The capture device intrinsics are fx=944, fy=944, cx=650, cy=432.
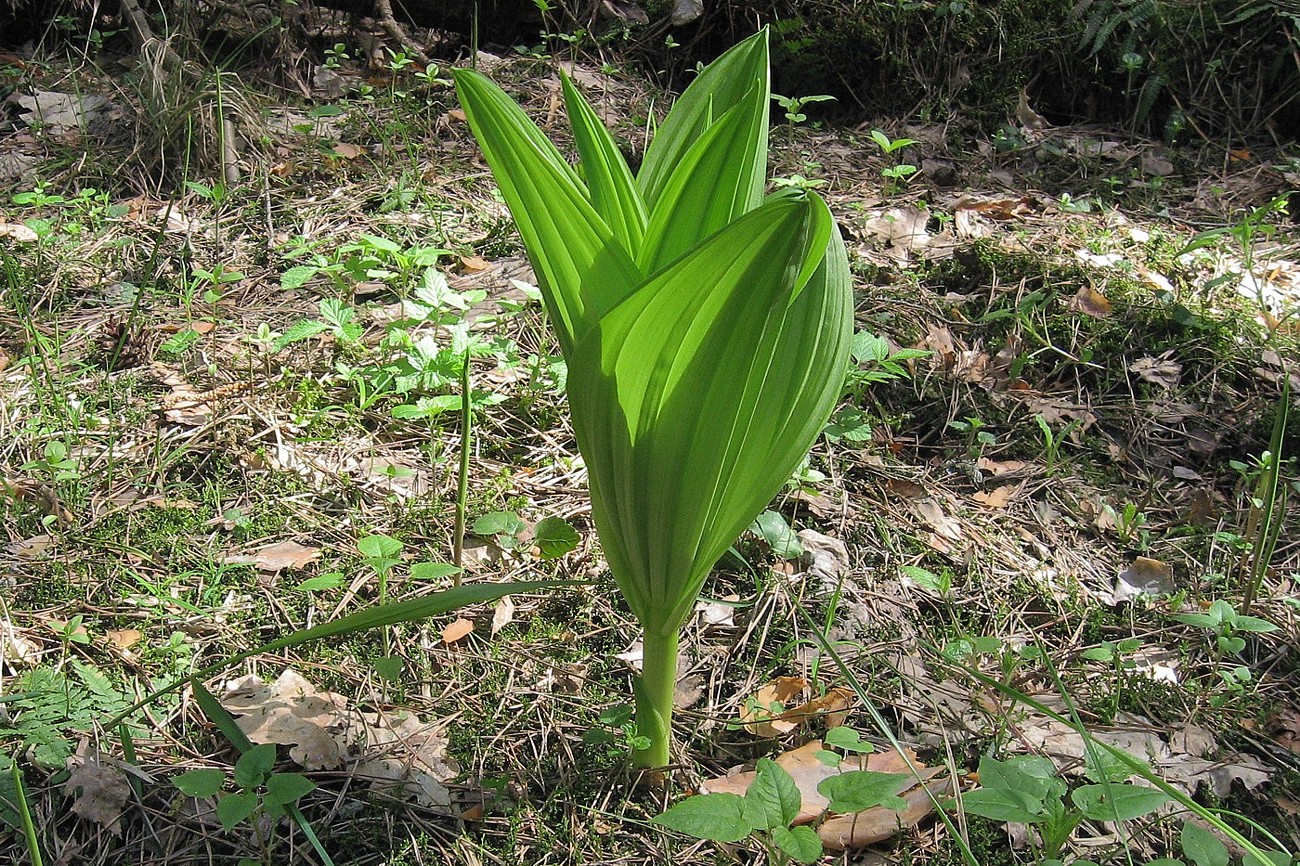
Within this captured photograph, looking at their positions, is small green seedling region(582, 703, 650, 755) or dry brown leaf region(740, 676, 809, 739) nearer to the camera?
small green seedling region(582, 703, 650, 755)

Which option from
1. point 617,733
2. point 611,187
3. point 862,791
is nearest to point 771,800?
point 862,791

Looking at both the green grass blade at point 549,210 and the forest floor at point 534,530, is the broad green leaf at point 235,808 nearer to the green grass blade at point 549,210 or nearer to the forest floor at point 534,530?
the forest floor at point 534,530

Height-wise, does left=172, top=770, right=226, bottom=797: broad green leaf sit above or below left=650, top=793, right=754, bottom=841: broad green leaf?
below

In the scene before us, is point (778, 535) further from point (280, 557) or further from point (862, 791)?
point (280, 557)

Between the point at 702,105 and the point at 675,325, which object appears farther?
the point at 702,105

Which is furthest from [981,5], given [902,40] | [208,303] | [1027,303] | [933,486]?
[208,303]

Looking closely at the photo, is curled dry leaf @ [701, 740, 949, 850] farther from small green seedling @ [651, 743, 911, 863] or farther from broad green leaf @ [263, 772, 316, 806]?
broad green leaf @ [263, 772, 316, 806]

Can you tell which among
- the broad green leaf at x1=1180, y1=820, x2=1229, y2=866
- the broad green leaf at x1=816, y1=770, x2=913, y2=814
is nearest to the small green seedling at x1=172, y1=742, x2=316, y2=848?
the broad green leaf at x1=816, y1=770, x2=913, y2=814

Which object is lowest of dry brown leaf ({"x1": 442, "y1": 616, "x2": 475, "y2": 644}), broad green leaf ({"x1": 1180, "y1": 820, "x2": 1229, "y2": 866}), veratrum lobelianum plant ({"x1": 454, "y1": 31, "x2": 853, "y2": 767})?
dry brown leaf ({"x1": 442, "y1": 616, "x2": 475, "y2": 644})
